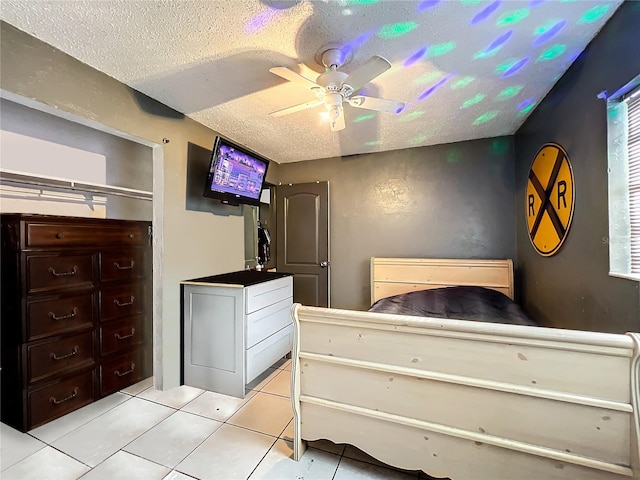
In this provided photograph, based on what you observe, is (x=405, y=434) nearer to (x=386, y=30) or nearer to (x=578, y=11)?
(x=386, y=30)

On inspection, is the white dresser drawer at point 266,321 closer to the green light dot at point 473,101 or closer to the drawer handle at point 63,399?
the drawer handle at point 63,399

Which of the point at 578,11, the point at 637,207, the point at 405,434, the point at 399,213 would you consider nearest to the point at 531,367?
the point at 405,434

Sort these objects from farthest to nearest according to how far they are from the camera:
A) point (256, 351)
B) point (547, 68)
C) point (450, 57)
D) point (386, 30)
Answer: point (256, 351) → point (547, 68) → point (450, 57) → point (386, 30)

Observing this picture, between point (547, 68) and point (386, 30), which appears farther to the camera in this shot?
point (547, 68)

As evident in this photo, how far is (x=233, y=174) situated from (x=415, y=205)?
7.29ft

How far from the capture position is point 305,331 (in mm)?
1551

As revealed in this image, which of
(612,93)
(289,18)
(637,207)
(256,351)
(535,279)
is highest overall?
(289,18)

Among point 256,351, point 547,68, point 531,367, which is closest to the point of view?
point 531,367

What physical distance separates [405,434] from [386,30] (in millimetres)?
2113

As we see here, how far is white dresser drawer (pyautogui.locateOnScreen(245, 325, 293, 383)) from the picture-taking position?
7.57 feet

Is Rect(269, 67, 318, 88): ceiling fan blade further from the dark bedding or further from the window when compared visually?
the dark bedding

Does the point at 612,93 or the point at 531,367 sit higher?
the point at 612,93

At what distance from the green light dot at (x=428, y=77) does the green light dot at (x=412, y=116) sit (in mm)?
514

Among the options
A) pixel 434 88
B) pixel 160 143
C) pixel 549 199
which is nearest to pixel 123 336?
pixel 160 143
